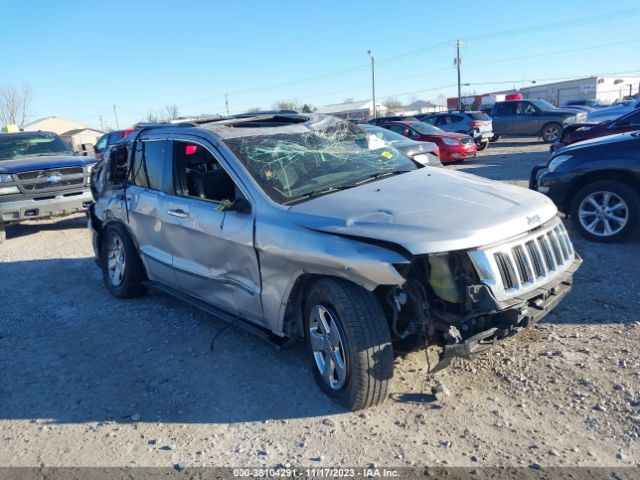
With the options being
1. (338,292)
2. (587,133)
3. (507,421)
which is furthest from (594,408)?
(587,133)

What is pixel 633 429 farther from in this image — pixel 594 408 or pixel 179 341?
pixel 179 341

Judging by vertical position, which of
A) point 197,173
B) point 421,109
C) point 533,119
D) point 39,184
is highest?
point 421,109

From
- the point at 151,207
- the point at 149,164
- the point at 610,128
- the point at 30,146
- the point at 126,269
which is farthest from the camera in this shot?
the point at 610,128

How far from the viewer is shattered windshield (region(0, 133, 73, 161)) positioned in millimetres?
10453

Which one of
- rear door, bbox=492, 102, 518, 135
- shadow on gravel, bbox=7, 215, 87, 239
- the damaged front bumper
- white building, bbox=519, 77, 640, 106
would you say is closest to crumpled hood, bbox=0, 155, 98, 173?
shadow on gravel, bbox=7, 215, 87, 239

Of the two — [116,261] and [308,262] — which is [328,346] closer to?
[308,262]

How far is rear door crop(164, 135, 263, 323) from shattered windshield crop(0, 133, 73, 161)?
7.26 meters

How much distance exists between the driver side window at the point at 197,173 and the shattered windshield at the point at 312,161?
302 millimetres

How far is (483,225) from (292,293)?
133 cm

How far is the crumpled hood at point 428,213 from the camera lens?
3.04m

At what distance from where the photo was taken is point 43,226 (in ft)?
35.6

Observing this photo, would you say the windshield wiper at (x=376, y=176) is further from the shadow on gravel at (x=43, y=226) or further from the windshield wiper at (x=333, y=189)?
the shadow on gravel at (x=43, y=226)

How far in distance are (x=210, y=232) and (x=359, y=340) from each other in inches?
64.4

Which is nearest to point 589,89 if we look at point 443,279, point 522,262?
point 522,262
